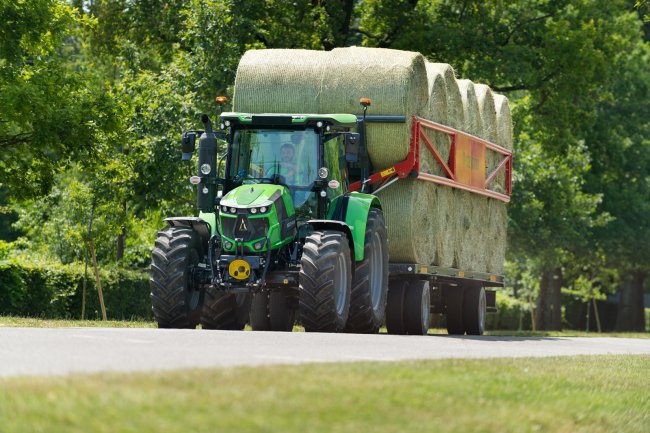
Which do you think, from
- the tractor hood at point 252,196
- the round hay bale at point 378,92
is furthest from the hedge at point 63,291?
the tractor hood at point 252,196

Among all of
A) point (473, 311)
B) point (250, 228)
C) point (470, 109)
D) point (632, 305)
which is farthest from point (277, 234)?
point (632, 305)

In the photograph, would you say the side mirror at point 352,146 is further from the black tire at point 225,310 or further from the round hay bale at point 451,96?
the round hay bale at point 451,96

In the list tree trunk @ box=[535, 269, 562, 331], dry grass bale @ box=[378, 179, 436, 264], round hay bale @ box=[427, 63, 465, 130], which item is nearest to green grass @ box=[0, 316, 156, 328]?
dry grass bale @ box=[378, 179, 436, 264]

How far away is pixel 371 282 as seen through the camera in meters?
19.9

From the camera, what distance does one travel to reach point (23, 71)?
2986 cm

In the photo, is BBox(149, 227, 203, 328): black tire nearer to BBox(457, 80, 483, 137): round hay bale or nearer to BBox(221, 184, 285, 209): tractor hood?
BBox(221, 184, 285, 209): tractor hood

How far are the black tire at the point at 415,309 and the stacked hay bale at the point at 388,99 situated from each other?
478 mm

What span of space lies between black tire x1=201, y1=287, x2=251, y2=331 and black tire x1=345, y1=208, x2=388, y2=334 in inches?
71.2

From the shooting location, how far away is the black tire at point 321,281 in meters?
18.0

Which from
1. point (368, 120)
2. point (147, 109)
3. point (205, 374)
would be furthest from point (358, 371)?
point (147, 109)

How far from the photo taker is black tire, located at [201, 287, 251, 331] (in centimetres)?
2061

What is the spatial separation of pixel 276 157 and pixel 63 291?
50.9 ft

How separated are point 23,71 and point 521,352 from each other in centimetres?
1601

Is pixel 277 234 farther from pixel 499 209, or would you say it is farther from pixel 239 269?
pixel 499 209
